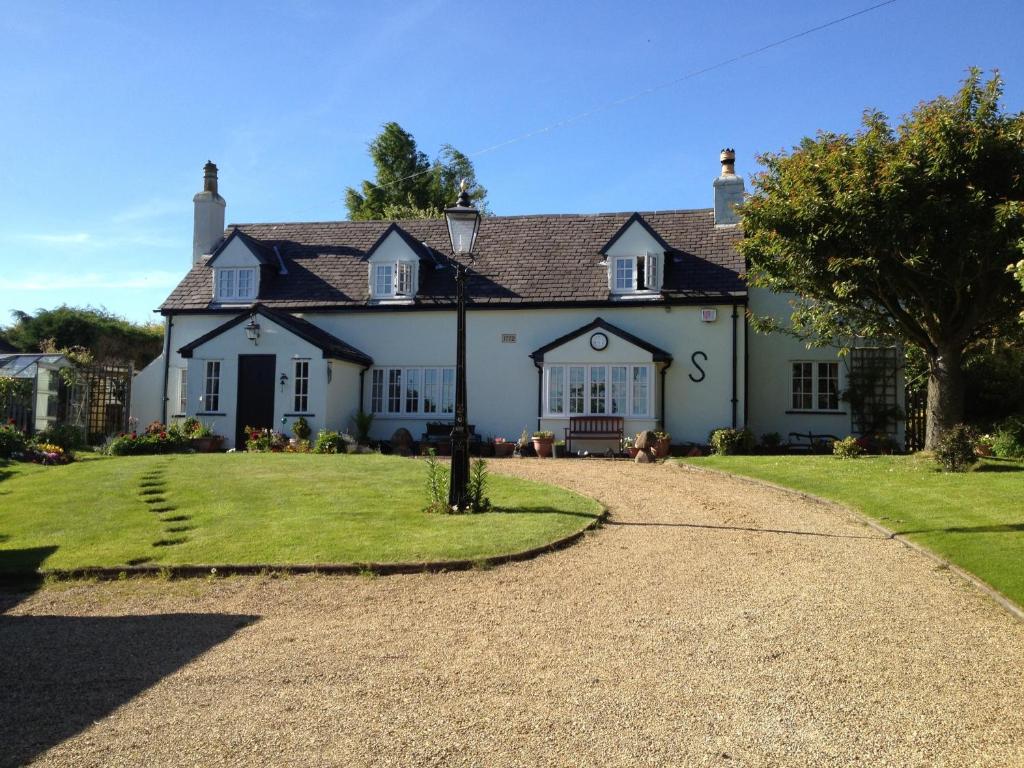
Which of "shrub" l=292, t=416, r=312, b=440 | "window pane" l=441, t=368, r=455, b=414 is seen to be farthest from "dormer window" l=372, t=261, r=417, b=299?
"shrub" l=292, t=416, r=312, b=440

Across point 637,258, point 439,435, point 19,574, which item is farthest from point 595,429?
point 19,574

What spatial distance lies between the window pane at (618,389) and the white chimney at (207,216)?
1477 centimetres

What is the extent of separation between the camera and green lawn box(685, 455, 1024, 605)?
30.1ft

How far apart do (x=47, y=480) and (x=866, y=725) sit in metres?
14.5

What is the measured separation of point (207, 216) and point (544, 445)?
1492 cm

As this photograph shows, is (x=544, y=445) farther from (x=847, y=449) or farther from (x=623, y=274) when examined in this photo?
(x=847, y=449)

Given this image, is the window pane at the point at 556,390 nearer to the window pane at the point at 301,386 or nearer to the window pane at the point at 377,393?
the window pane at the point at 377,393

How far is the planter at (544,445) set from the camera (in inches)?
837

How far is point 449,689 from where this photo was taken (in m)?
5.59

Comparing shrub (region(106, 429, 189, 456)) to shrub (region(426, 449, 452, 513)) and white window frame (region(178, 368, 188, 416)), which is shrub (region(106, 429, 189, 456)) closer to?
white window frame (region(178, 368, 188, 416))

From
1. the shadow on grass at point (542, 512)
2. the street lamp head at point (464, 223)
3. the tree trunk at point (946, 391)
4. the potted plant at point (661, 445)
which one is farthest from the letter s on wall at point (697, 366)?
the street lamp head at point (464, 223)

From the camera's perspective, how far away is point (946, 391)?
1698 cm

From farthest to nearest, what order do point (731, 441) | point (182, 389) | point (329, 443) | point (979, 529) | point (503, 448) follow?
1. point (182, 389)
2. point (503, 448)
3. point (731, 441)
4. point (329, 443)
5. point (979, 529)

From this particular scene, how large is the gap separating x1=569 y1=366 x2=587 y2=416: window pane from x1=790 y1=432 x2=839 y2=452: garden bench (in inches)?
230
